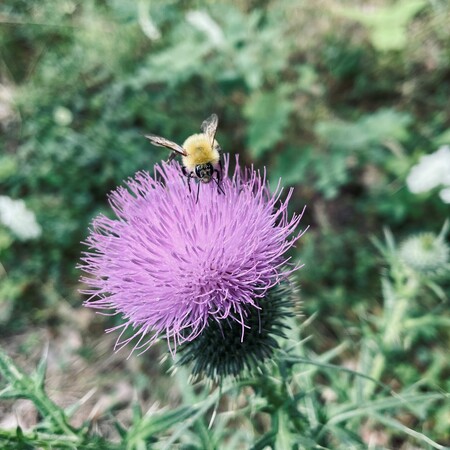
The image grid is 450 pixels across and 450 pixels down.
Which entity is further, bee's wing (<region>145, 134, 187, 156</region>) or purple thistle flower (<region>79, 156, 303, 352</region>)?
bee's wing (<region>145, 134, 187, 156</region>)

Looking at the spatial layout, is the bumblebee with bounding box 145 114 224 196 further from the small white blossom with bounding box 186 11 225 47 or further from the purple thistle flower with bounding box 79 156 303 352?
the small white blossom with bounding box 186 11 225 47

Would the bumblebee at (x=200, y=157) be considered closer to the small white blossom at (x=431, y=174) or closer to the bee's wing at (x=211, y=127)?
the bee's wing at (x=211, y=127)

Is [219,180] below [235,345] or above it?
above

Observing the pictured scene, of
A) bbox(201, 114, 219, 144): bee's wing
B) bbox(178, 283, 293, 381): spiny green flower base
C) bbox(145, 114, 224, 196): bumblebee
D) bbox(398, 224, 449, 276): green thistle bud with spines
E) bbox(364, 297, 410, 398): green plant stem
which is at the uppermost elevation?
bbox(201, 114, 219, 144): bee's wing

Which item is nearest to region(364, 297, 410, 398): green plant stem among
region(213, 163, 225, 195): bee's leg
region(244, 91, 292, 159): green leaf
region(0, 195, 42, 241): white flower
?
region(213, 163, 225, 195): bee's leg

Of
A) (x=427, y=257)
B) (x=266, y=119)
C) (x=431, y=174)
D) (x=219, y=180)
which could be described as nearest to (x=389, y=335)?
(x=427, y=257)

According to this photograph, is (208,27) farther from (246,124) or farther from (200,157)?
(200,157)
